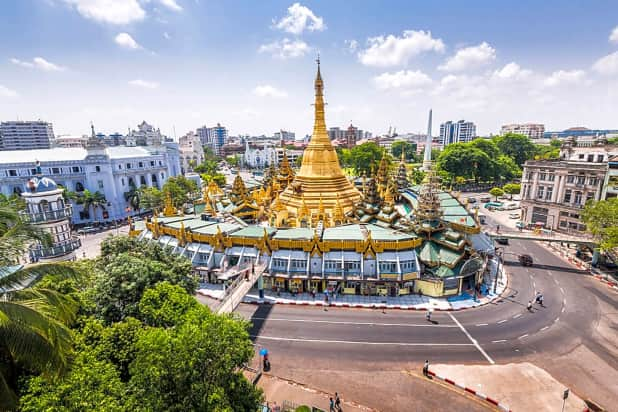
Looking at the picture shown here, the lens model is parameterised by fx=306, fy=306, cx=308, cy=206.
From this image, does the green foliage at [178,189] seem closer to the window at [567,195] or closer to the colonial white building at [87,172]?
the colonial white building at [87,172]

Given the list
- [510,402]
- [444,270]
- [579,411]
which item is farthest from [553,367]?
[444,270]

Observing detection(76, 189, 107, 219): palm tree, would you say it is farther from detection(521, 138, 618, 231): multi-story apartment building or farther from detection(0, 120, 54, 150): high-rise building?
detection(0, 120, 54, 150): high-rise building

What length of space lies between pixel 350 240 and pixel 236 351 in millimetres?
24156

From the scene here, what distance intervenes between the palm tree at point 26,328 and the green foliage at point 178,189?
190 ft

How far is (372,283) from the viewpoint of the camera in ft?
120

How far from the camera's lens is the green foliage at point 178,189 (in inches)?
2943

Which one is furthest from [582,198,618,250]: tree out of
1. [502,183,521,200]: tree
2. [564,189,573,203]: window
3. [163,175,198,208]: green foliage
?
[163,175,198,208]: green foliage

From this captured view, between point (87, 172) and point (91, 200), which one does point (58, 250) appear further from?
point (87, 172)

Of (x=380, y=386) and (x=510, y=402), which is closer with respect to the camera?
(x=510, y=402)

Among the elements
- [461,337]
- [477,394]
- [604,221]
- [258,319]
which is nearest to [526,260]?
[604,221]

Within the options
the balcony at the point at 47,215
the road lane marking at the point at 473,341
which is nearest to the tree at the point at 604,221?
the road lane marking at the point at 473,341

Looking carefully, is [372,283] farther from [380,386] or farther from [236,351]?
[236,351]

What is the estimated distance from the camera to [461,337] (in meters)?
28.8

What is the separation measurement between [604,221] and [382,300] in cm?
3184
